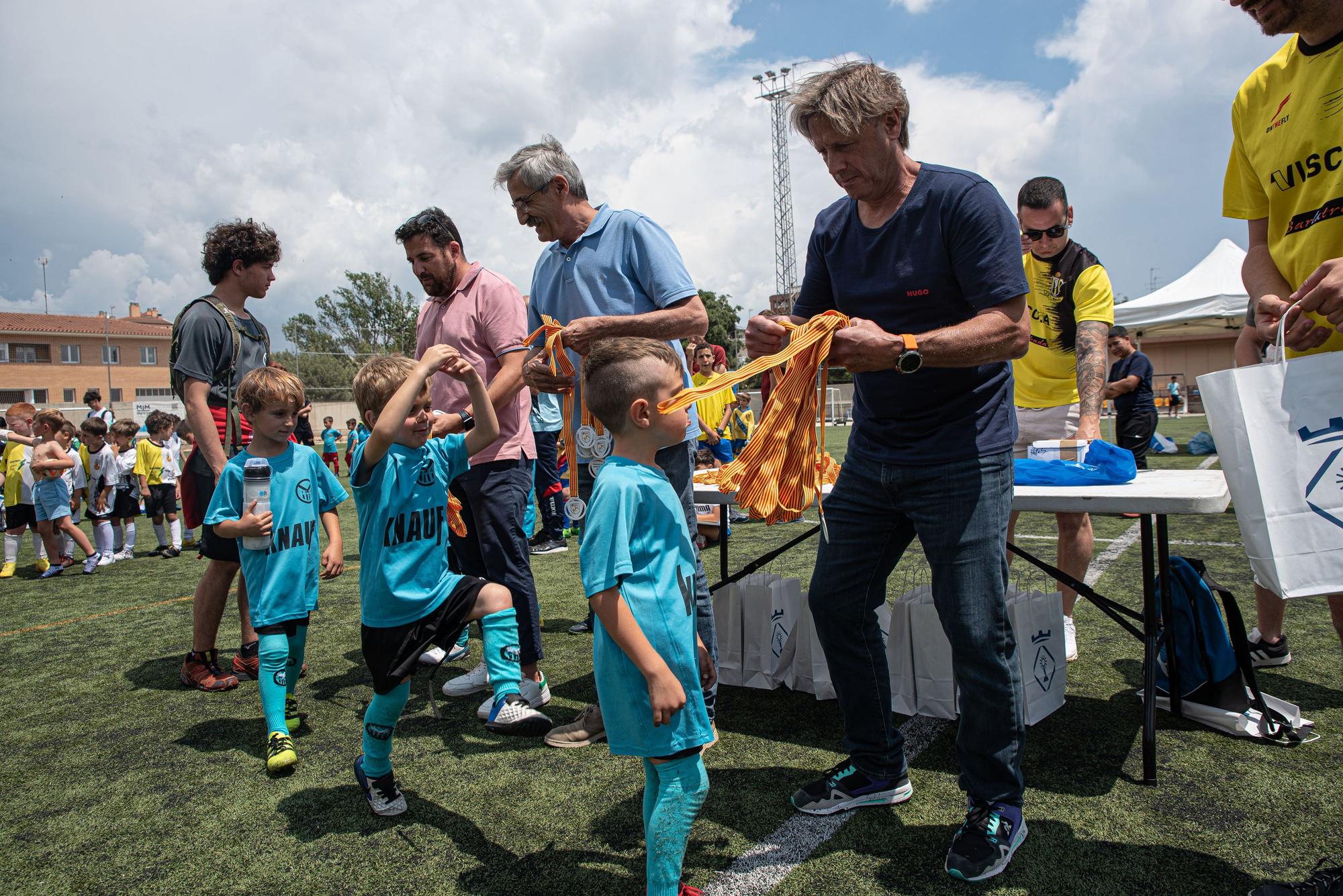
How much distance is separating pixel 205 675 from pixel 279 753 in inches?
56.3

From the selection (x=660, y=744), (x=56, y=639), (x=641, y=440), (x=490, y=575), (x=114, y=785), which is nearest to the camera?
(x=660, y=744)

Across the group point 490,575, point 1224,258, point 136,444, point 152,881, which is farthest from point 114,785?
point 1224,258

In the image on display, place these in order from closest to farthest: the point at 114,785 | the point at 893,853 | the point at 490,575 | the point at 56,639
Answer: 1. the point at 893,853
2. the point at 114,785
3. the point at 490,575
4. the point at 56,639

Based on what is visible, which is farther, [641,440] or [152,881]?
[152,881]

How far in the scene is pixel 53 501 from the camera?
8.26 m

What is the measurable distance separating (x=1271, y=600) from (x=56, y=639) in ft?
24.1

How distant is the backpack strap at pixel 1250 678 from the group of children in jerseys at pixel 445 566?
233 cm

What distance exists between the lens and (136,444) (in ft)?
33.1

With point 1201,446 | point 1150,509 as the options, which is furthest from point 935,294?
point 1201,446

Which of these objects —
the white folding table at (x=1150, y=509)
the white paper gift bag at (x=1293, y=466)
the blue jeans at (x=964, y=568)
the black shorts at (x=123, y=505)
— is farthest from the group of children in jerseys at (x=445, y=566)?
the black shorts at (x=123, y=505)

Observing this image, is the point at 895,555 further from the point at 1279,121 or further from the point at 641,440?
the point at 1279,121

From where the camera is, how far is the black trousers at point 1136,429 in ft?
27.6

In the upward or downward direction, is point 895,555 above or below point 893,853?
above

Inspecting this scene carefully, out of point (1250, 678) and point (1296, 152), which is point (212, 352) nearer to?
point (1296, 152)
